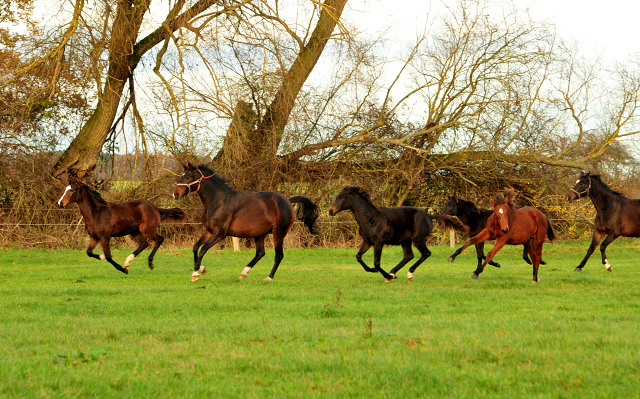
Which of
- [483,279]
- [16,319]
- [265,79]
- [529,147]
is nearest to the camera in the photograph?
[16,319]

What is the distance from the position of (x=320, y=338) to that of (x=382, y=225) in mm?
6529

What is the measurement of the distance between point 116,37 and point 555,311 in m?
16.4

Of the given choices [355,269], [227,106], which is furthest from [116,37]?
[355,269]

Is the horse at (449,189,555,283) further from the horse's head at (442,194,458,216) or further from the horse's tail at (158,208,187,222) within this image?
the horse's tail at (158,208,187,222)

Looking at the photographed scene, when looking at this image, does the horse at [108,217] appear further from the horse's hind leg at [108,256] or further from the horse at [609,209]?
the horse at [609,209]

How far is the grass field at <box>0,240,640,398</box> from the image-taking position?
4.30 meters

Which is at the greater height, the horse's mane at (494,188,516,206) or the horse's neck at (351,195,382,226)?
the horse's mane at (494,188,516,206)

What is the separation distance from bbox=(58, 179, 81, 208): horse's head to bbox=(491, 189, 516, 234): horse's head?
8217mm

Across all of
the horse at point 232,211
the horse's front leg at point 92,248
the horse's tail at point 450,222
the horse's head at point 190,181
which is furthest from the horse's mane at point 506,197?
the horse's front leg at point 92,248

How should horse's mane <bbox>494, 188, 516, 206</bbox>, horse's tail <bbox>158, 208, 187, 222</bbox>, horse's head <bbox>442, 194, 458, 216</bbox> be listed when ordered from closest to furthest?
horse's mane <bbox>494, 188, 516, 206</bbox>
horse's tail <bbox>158, 208, 187, 222</bbox>
horse's head <bbox>442, 194, 458, 216</bbox>

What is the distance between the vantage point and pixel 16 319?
24.5ft

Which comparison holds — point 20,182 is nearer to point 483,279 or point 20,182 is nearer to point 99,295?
point 99,295

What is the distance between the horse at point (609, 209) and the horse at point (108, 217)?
370 inches

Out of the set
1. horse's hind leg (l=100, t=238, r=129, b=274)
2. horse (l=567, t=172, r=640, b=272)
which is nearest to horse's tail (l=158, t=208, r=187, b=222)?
horse's hind leg (l=100, t=238, r=129, b=274)
